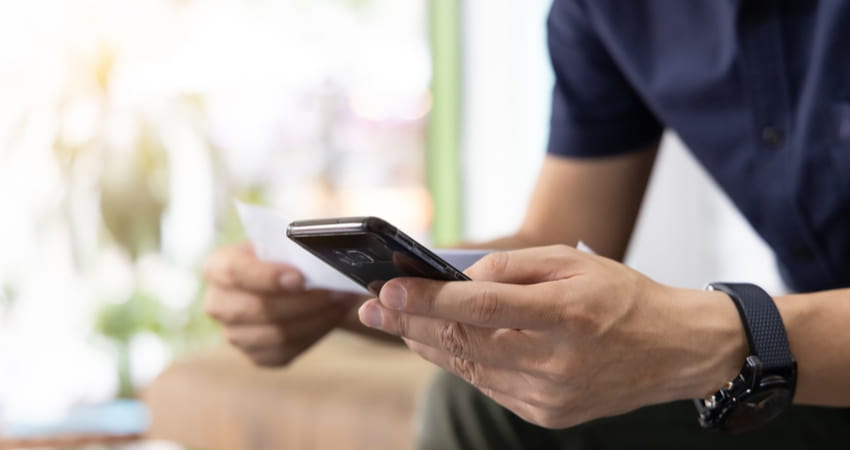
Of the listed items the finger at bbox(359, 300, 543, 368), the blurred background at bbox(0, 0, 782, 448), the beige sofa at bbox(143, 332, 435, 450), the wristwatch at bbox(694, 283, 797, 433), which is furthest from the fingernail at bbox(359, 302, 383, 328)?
the blurred background at bbox(0, 0, 782, 448)

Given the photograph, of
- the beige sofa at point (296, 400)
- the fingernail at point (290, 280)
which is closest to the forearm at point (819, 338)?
the fingernail at point (290, 280)

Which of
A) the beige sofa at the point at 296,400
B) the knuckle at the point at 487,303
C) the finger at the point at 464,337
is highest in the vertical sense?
the knuckle at the point at 487,303

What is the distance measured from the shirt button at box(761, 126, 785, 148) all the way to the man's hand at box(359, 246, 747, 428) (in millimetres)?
387

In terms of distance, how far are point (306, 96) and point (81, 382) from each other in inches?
51.9

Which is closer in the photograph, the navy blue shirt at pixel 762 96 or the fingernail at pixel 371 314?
the fingernail at pixel 371 314

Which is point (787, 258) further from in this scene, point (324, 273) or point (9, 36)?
point (9, 36)

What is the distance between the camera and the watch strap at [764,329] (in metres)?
0.70

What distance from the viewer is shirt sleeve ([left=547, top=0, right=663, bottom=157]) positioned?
125 cm

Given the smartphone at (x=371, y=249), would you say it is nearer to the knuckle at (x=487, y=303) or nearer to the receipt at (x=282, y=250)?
the knuckle at (x=487, y=303)

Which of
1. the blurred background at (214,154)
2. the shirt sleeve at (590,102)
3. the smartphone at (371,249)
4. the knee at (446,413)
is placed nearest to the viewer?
the smartphone at (371,249)

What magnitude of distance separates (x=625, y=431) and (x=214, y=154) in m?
2.76

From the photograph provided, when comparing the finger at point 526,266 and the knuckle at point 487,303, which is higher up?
the finger at point 526,266

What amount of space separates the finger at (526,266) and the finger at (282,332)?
1.38 ft

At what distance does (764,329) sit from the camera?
2.33 ft
